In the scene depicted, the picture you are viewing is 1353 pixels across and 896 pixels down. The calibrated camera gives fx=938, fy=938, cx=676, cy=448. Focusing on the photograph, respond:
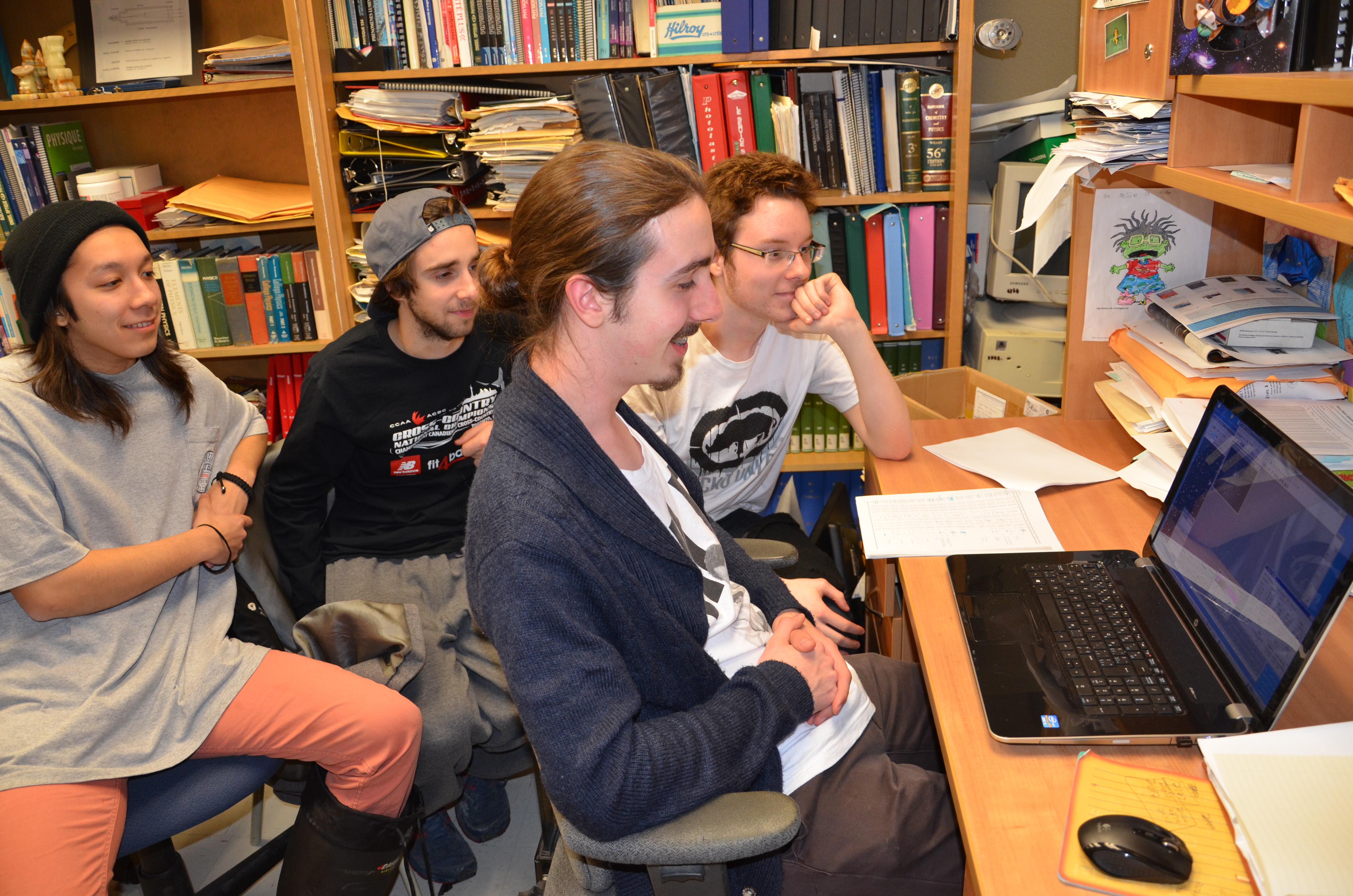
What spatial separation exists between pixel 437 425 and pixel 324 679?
0.58m

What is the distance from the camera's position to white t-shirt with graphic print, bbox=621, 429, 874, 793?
3.89ft

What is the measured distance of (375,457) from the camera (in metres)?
1.91

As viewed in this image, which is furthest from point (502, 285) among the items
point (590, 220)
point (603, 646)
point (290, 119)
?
point (290, 119)

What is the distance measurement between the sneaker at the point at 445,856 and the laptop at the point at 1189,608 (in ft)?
3.93

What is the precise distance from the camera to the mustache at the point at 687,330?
3.77ft

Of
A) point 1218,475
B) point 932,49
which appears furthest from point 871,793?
point 932,49

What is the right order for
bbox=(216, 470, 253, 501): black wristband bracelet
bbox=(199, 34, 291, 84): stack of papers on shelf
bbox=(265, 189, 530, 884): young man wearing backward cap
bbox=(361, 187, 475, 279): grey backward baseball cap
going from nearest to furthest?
bbox=(216, 470, 253, 501): black wristband bracelet
bbox=(265, 189, 530, 884): young man wearing backward cap
bbox=(361, 187, 475, 279): grey backward baseball cap
bbox=(199, 34, 291, 84): stack of papers on shelf

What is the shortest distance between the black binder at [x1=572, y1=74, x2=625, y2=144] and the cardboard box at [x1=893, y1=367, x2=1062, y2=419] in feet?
3.35

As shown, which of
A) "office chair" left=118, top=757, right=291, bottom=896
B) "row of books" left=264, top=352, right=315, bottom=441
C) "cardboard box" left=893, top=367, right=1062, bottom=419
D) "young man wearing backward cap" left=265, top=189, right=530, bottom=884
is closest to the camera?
"office chair" left=118, top=757, right=291, bottom=896

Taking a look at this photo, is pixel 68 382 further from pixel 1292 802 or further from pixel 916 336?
pixel 916 336

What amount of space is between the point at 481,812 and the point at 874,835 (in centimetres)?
114

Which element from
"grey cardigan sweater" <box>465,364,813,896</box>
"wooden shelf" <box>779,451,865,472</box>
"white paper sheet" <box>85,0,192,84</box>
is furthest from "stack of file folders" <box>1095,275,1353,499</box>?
"white paper sheet" <box>85,0,192,84</box>

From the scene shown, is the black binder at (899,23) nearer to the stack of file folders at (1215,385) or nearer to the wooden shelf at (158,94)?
the stack of file folders at (1215,385)

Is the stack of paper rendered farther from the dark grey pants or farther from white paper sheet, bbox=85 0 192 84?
the dark grey pants
